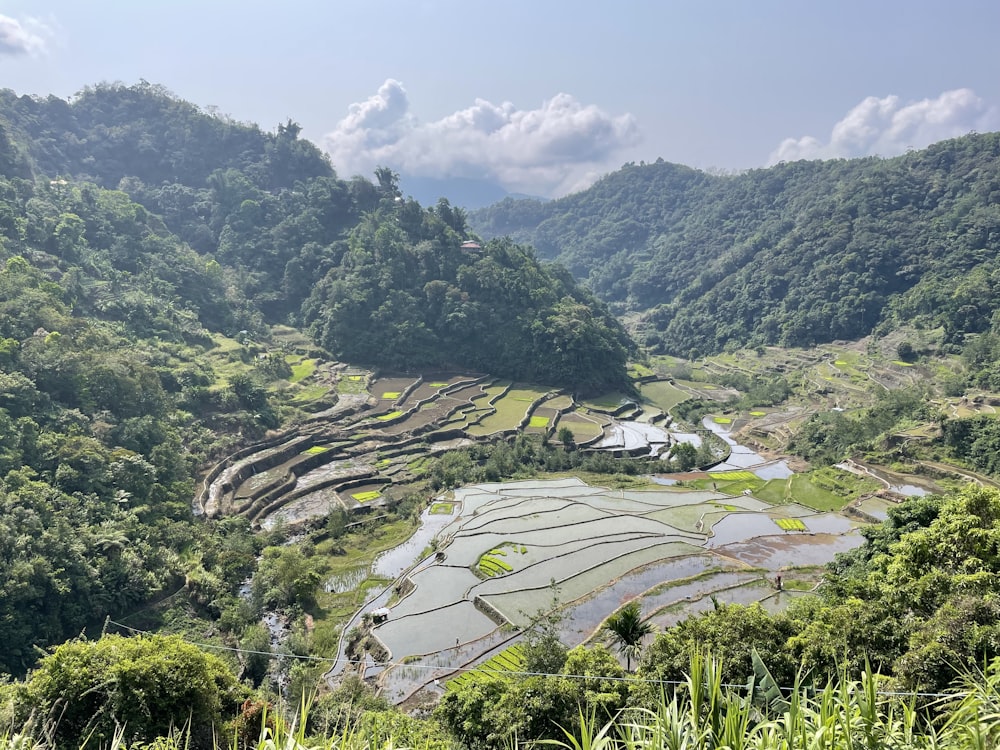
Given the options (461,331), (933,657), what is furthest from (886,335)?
(933,657)

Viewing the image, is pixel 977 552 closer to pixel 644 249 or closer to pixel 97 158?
pixel 97 158

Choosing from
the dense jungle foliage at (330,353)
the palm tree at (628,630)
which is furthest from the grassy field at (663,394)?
the palm tree at (628,630)

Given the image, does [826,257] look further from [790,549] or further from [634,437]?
[790,549]

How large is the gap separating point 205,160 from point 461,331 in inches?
1426

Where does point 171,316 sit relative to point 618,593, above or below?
above

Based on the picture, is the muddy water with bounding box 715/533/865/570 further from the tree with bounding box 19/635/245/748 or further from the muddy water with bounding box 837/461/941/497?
the tree with bounding box 19/635/245/748

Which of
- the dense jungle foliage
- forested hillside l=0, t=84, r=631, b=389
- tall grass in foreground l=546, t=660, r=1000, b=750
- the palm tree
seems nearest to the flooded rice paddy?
the dense jungle foliage

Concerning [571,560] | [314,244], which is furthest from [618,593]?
[314,244]

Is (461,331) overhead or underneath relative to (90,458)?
overhead

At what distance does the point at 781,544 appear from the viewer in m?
19.9

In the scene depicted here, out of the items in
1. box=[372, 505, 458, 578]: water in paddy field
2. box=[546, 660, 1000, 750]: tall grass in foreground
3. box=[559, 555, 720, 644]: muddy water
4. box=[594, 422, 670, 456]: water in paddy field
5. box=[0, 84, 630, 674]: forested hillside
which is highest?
box=[0, 84, 630, 674]: forested hillside

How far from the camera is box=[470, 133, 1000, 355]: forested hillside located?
4975cm

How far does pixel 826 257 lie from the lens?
5941cm

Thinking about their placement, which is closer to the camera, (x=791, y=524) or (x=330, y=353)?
Result: (x=791, y=524)
